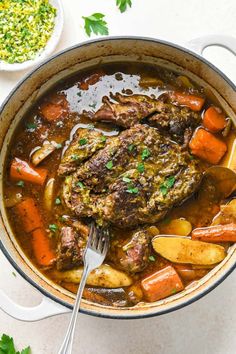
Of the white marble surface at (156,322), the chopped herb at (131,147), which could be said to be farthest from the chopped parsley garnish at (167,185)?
the white marble surface at (156,322)

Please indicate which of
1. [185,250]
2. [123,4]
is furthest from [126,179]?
[123,4]

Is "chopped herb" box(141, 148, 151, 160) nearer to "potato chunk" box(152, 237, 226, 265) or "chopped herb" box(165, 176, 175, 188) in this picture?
"chopped herb" box(165, 176, 175, 188)

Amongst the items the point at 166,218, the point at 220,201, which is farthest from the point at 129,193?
the point at 220,201

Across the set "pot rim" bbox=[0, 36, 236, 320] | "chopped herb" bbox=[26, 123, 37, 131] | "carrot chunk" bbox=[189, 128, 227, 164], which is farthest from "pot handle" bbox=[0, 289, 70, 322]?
"carrot chunk" bbox=[189, 128, 227, 164]

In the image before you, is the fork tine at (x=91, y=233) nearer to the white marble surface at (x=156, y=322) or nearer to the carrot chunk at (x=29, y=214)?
the carrot chunk at (x=29, y=214)

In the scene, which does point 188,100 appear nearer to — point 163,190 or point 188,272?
point 163,190

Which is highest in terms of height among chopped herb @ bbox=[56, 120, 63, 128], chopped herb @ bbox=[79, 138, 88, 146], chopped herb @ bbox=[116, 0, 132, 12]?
chopped herb @ bbox=[116, 0, 132, 12]
